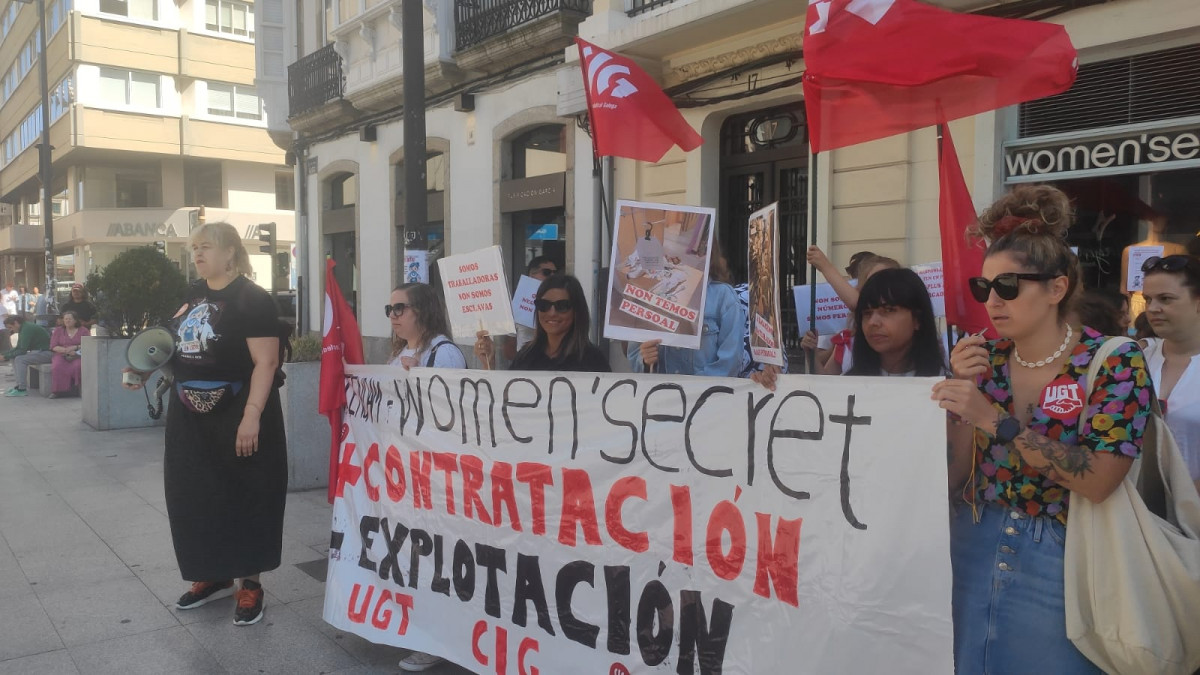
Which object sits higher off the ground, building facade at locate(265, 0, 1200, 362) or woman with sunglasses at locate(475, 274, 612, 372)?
building facade at locate(265, 0, 1200, 362)

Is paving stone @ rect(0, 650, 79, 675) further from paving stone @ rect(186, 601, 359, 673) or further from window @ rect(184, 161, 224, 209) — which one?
window @ rect(184, 161, 224, 209)

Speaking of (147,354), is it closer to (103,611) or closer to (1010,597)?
(103,611)

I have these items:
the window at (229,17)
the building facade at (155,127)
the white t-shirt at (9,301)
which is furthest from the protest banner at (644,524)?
the window at (229,17)

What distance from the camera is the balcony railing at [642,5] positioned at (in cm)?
895

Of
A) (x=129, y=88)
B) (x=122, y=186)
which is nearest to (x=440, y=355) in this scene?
(x=129, y=88)

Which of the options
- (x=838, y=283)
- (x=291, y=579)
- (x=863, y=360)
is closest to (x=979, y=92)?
(x=838, y=283)

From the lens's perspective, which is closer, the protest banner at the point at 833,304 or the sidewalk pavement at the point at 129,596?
the sidewalk pavement at the point at 129,596

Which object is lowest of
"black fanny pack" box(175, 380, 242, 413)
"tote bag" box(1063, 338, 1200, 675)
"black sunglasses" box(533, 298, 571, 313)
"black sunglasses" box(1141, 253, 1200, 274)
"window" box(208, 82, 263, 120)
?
"tote bag" box(1063, 338, 1200, 675)

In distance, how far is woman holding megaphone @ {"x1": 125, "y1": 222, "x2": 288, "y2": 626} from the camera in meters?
4.32

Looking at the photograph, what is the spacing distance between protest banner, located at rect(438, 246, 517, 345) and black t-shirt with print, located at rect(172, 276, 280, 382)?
0.91 meters

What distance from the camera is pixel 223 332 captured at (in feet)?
14.1

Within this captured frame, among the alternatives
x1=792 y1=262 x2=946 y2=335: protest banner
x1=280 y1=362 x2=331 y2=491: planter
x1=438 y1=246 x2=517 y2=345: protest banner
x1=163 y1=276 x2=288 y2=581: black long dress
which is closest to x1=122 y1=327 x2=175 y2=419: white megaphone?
x1=163 y1=276 x2=288 y2=581: black long dress

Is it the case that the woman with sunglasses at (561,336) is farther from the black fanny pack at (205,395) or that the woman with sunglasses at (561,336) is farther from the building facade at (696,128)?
the black fanny pack at (205,395)

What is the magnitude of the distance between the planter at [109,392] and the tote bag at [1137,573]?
10.8 meters
